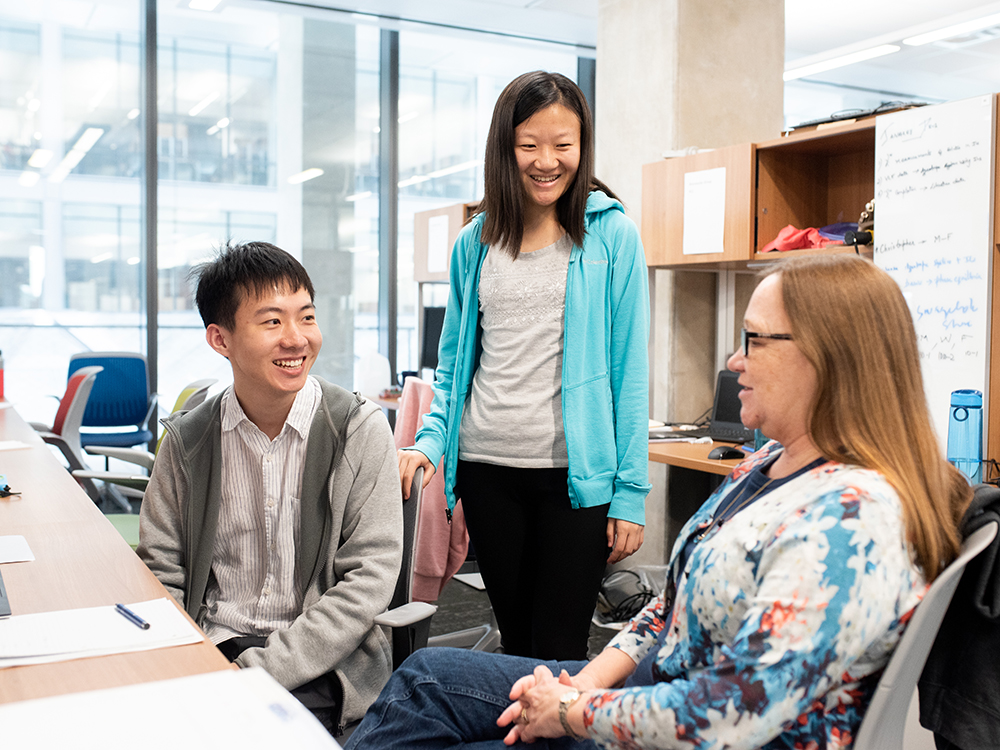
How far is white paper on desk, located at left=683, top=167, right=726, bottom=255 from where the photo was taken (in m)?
3.14

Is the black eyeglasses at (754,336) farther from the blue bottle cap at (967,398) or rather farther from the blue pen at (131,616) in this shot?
the blue bottle cap at (967,398)

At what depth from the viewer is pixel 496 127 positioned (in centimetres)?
167

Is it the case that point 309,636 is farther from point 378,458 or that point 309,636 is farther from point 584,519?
point 584,519

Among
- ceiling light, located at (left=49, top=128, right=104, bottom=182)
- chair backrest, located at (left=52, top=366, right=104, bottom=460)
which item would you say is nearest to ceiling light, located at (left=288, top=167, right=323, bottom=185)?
ceiling light, located at (left=49, top=128, right=104, bottom=182)

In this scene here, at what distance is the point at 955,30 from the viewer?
18.6 feet

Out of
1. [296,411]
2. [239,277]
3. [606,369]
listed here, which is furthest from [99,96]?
[606,369]

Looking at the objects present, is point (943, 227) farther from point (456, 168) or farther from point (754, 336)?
point (456, 168)

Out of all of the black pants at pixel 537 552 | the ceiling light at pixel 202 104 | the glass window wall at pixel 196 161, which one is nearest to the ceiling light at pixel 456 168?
the glass window wall at pixel 196 161

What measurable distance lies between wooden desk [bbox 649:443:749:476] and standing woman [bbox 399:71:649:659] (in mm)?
1040

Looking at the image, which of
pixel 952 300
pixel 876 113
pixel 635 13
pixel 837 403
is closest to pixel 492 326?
pixel 837 403

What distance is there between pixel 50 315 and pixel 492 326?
15.2 feet

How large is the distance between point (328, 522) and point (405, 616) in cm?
21

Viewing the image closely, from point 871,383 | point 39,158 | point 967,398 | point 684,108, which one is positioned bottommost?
point 967,398

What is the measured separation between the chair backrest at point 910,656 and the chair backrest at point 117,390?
16.1 ft
